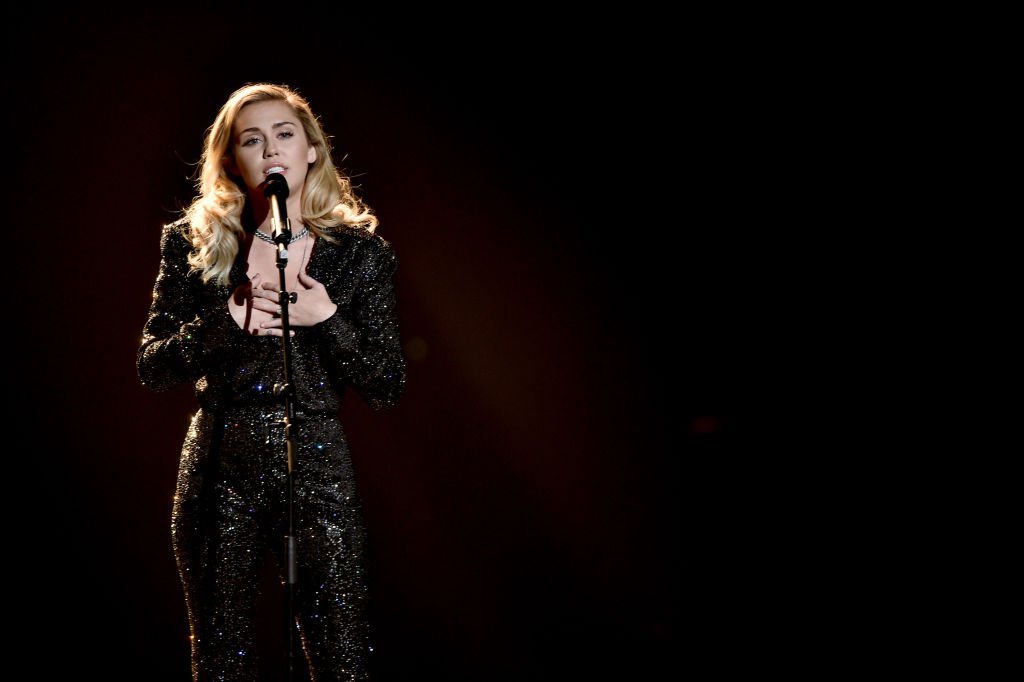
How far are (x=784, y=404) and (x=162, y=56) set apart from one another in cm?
214

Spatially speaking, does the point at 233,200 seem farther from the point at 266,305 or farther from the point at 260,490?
the point at 260,490

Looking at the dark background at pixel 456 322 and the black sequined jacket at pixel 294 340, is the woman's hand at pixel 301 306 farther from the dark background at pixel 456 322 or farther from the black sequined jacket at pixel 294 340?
the dark background at pixel 456 322

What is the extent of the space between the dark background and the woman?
0.89m

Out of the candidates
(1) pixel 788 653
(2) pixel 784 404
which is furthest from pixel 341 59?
(1) pixel 788 653

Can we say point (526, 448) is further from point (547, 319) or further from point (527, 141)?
point (527, 141)

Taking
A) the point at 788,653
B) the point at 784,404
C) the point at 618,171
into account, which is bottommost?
the point at 788,653

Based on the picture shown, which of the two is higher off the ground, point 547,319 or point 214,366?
point 547,319

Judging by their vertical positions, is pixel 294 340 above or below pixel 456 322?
below

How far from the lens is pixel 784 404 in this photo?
2523mm

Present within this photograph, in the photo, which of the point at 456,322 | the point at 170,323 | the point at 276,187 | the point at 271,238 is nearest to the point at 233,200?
the point at 271,238

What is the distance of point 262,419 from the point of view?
5.30ft

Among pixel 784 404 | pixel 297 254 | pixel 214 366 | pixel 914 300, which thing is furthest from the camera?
pixel 784 404

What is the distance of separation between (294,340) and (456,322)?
0.99m

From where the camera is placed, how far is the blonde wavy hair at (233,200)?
1.74 metres
